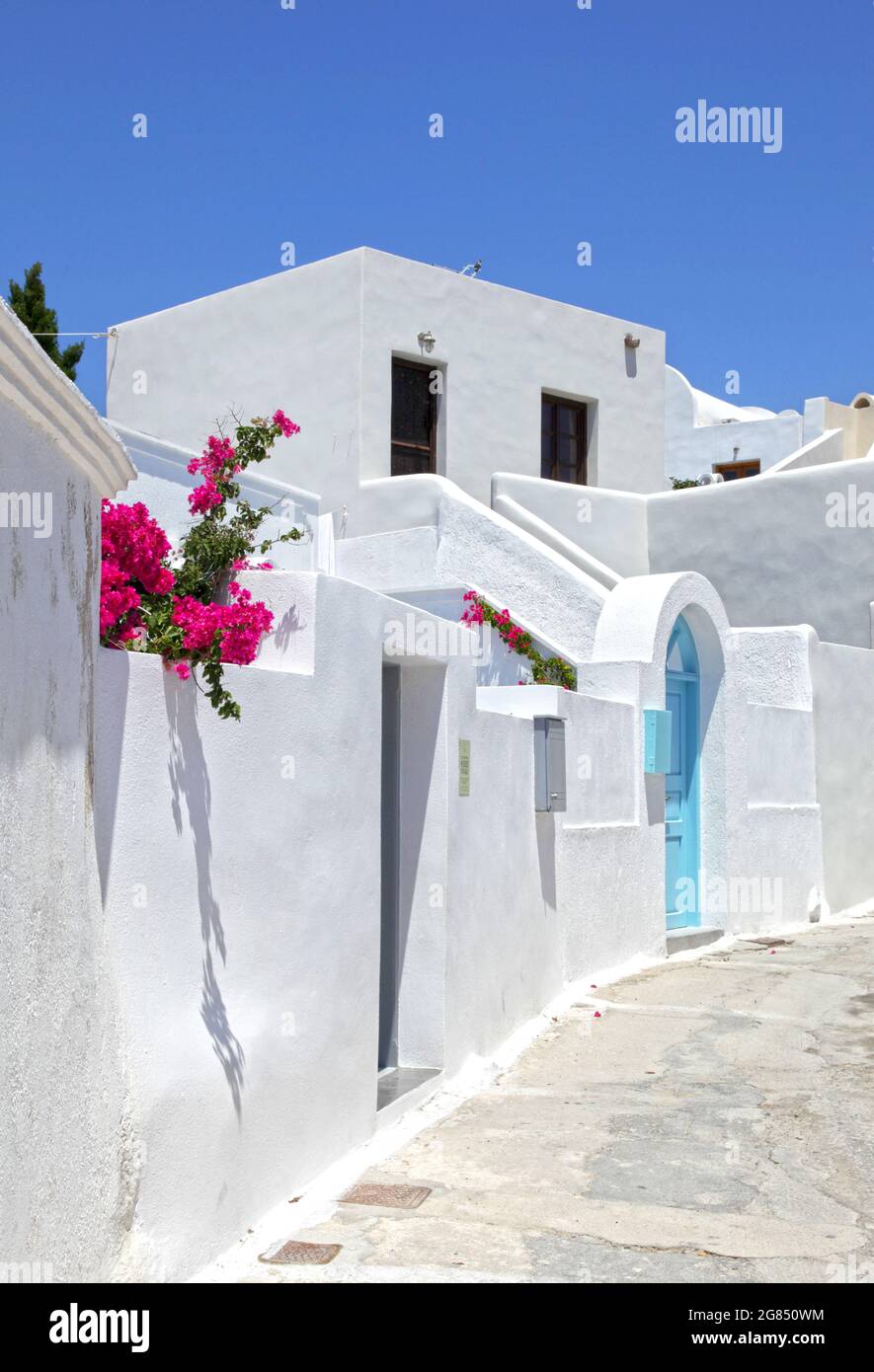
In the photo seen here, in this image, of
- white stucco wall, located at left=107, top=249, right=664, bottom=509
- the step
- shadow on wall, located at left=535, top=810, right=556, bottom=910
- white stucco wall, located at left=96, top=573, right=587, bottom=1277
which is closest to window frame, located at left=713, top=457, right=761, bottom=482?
white stucco wall, located at left=107, top=249, right=664, bottom=509

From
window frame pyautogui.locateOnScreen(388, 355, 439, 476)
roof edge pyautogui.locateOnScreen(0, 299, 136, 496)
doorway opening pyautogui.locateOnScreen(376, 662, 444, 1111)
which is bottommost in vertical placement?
doorway opening pyautogui.locateOnScreen(376, 662, 444, 1111)

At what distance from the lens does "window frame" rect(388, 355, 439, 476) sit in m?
16.6

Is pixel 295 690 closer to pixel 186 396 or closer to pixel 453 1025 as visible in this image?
pixel 453 1025

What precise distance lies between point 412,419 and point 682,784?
624 cm

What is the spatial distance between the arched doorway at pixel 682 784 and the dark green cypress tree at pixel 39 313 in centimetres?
1108

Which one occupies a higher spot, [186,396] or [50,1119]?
[186,396]

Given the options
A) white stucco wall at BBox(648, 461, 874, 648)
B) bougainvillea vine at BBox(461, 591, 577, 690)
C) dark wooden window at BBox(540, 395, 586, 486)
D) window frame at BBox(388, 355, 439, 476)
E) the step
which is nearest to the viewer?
the step

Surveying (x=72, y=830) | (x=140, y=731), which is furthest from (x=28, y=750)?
(x=140, y=731)

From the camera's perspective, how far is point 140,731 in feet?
14.1

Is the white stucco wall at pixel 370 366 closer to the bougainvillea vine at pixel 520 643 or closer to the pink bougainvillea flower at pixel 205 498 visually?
the bougainvillea vine at pixel 520 643

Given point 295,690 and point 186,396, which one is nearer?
point 295,690

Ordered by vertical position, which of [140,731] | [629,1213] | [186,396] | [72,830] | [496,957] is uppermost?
[186,396]

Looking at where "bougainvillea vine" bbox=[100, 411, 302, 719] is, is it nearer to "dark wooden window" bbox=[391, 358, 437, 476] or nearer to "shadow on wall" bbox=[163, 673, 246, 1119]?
"shadow on wall" bbox=[163, 673, 246, 1119]

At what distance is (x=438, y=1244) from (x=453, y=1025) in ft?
8.00
